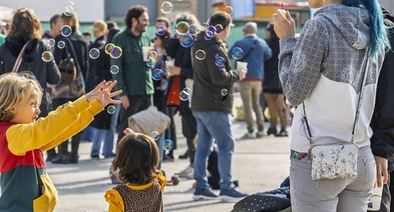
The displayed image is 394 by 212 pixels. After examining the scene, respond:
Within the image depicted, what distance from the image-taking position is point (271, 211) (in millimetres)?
4512

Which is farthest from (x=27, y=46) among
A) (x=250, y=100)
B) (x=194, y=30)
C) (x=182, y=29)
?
(x=250, y=100)

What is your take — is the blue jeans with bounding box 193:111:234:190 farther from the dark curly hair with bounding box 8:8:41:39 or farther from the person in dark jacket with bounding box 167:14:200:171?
the dark curly hair with bounding box 8:8:41:39

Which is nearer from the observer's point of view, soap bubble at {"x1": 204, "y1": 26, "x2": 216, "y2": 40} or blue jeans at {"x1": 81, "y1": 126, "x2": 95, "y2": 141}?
soap bubble at {"x1": 204, "y1": 26, "x2": 216, "y2": 40}

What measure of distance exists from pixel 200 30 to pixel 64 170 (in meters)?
2.68

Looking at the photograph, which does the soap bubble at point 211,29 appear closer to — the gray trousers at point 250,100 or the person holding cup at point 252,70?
the person holding cup at point 252,70

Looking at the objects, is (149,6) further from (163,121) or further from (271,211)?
(271,211)

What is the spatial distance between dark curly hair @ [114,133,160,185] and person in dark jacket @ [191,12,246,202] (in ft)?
10.0

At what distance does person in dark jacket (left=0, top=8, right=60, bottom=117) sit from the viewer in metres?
7.05

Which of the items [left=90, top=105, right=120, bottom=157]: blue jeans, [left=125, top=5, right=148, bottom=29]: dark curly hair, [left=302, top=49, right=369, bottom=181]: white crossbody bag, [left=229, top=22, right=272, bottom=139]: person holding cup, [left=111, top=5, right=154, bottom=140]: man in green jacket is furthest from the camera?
[left=229, top=22, right=272, bottom=139]: person holding cup

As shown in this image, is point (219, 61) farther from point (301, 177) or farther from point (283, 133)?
point (283, 133)

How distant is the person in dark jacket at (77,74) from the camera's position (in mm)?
8883

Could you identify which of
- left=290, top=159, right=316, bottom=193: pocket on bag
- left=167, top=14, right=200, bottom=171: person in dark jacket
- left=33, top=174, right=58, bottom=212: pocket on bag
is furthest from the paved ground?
left=290, top=159, right=316, bottom=193: pocket on bag

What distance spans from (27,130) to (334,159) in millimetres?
1426

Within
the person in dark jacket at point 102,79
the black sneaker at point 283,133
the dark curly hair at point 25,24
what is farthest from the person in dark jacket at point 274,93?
the dark curly hair at point 25,24
